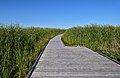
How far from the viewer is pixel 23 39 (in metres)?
13.1

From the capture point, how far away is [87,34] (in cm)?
2356

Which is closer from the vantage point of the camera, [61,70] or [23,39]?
[61,70]

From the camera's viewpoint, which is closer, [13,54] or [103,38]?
[13,54]

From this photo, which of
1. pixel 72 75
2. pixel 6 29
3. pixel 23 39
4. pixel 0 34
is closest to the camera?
pixel 72 75

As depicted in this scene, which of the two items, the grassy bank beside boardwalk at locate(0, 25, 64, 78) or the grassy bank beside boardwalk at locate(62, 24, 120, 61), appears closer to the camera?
the grassy bank beside boardwalk at locate(0, 25, 64, 78)

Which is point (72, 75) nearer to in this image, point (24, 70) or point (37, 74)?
point (37, 74)

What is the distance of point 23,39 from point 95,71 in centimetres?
680

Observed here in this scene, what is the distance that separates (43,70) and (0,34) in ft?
13.7

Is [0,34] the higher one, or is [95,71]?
[0,34]

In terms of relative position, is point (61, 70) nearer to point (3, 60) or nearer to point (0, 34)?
point (3, 60)

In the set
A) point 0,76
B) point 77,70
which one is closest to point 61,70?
point 77,70

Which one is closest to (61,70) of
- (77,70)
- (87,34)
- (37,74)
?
(77,70)

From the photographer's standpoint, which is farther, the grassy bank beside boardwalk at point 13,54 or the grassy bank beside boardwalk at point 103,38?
the grassy bank beside boardwalk at point 103,38

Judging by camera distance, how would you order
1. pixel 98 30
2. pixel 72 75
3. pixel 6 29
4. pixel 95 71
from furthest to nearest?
pixel 98 30 → pixel 6 29 → pixel 95 71 → pixel 72 75
